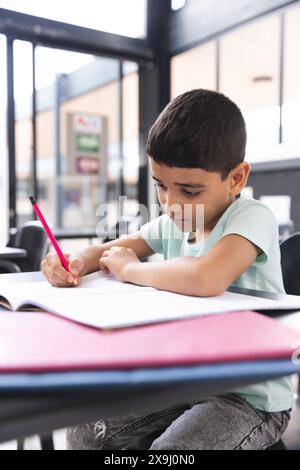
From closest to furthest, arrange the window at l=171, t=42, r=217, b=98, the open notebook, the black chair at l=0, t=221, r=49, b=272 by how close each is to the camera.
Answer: the open notebook
the black chair at l=0, t=221, r=49, b=272
the window at l=171, t=42, r=217, b=98

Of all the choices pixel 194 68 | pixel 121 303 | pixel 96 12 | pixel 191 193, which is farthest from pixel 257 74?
pixel 121 303

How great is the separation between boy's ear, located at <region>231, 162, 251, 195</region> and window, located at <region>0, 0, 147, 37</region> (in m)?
3.32

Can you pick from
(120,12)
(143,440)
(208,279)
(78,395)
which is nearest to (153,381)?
(78,395)

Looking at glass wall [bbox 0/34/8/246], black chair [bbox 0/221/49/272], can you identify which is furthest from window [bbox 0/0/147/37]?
black chair [bbox 0/221/49/272]

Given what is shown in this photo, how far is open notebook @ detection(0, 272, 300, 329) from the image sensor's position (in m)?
0.49

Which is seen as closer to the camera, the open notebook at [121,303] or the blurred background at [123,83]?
the open notebook at [121,303]

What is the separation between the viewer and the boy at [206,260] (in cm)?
65

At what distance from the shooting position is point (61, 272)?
79 centimetres

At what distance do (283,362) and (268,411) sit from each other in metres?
0.35

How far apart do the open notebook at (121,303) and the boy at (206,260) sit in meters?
0.05

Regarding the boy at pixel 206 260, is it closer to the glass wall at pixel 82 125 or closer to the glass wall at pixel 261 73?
the glass wall at pixel 261 73

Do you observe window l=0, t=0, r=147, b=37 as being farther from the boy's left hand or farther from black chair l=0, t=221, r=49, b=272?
the boy's left hand

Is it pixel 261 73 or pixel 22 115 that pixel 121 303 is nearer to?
pixel 22 115

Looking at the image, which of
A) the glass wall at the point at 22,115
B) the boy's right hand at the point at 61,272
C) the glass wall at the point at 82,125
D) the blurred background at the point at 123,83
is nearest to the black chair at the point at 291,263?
the boy's right hand at the point at 61,272
